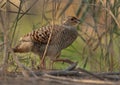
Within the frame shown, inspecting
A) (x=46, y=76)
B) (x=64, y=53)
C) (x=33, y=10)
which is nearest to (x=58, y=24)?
(x=64, y=53)

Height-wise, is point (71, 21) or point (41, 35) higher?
point (71, 21)

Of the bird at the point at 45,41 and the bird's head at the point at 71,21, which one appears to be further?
the bird's head at the point at 71,21

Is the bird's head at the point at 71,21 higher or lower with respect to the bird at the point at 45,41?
higher

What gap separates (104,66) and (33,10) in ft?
3.45

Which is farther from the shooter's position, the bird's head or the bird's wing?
the bird's head

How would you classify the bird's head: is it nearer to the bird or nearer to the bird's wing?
the bird

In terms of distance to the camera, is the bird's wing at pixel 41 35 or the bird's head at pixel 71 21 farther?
the bird's head at pixel 71 21

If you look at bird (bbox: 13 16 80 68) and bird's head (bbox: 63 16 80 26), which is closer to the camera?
bird (bbox: 13 16 80 68)

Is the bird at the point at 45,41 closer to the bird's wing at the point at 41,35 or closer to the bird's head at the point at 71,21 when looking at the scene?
the bird's wing at the point at 41,35

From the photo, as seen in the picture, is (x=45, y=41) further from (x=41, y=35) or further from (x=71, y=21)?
(x=71, y=21)

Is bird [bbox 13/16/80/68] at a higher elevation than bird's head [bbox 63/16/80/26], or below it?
below

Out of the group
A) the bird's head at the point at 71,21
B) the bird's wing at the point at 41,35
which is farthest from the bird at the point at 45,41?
the bird's head at the point at 71,21

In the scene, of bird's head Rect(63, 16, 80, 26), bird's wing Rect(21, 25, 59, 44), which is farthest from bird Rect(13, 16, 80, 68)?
bird's head Rect(63, 16, 80, 26)

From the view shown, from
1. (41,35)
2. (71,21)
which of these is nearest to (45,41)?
(41,35)
